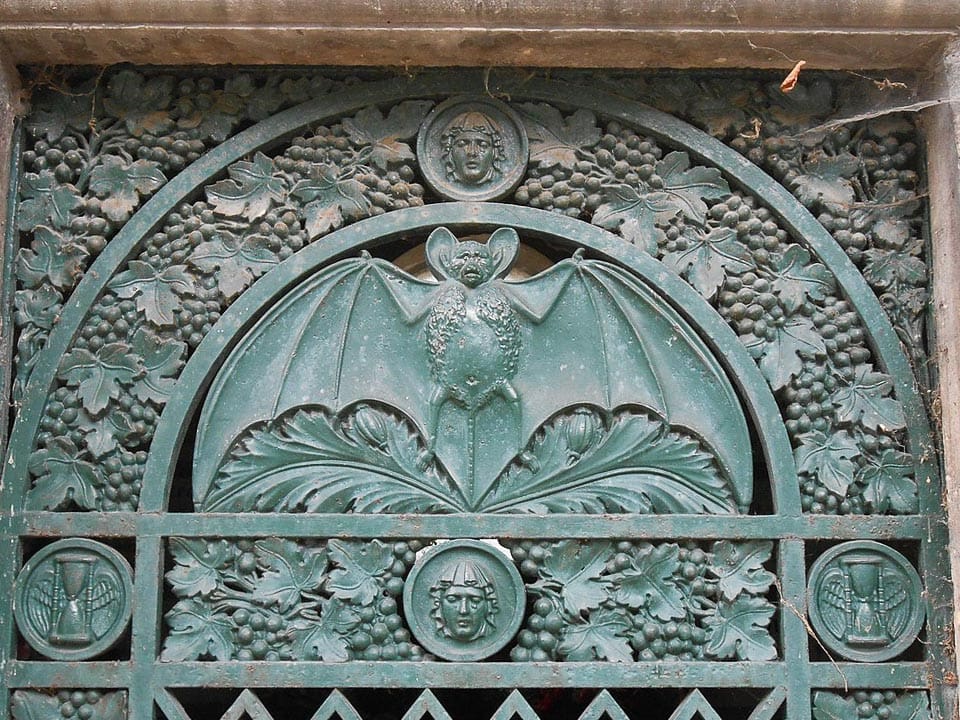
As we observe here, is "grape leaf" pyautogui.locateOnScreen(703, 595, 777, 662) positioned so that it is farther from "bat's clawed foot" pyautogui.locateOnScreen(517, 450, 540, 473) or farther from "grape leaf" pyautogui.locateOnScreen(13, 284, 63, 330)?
"grape leaf" pyautogui.locateOnScreen(13, 284, 63, 330)

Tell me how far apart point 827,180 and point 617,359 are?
69 cm

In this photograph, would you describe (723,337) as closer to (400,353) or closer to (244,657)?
(400,353)

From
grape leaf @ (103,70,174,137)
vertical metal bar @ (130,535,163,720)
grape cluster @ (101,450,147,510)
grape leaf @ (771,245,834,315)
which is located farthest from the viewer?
grape leaf @ (103,70,174,137)

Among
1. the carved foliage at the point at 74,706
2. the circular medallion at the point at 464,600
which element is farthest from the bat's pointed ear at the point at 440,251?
the carved foliage at the point at 74,706

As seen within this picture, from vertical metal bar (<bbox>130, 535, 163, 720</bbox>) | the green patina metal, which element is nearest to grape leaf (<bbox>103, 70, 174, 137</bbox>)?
the green patina metal

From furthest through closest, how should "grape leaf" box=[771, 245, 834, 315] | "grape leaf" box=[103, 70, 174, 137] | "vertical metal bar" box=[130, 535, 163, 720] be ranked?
"grape leaf" box=[103, 70, 174, 137] < "grape leaf" box=[771, 245, 834, 315] < "vertical metal bar" box=[130, 535, 163, 720]

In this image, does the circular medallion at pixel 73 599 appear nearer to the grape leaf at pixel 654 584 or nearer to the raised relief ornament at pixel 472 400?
the raised relief ornament at pixel 472 400

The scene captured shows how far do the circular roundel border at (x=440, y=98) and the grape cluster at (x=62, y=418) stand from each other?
0.07ft

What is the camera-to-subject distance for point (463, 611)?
113 inches

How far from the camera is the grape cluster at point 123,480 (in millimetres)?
2928

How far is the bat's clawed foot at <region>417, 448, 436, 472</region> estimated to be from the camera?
2.97 m

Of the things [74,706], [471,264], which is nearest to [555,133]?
[471,264]

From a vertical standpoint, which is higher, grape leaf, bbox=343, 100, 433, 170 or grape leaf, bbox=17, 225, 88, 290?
grape leaf, bbox=343, 100, 433, 170

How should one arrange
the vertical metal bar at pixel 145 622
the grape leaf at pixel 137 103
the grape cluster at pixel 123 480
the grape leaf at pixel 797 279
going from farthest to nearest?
the grape leaf at pixel 137 103, the grape leaf at pixel 797 279, the grape cluster at pixel 123 480, the vertical metal bar at pixel 145 622
